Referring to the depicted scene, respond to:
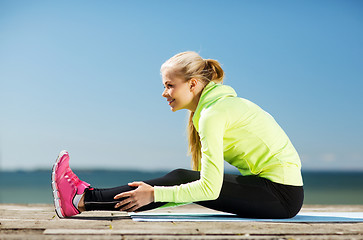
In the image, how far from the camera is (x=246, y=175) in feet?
10.7

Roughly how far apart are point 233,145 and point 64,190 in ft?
3.81

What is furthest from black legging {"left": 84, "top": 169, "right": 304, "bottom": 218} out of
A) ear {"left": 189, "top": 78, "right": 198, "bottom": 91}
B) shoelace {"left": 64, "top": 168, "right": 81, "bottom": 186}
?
ear {"left": 189, "top": 78, "right": 198, "bottom": 91}

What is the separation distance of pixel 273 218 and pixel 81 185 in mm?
1334

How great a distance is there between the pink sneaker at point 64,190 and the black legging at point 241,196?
0.27ft

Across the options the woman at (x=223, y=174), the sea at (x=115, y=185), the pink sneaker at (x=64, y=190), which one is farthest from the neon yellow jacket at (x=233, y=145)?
the sea at (x=115, y=185)

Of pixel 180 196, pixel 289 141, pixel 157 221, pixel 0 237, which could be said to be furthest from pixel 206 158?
pixel 0 237

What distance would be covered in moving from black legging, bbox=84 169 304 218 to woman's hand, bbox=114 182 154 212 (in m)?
0.06

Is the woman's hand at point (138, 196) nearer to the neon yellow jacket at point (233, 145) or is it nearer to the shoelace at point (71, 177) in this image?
the neon yellow jacket at point (233, 145)

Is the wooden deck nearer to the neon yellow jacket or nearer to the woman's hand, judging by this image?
the woman's hand

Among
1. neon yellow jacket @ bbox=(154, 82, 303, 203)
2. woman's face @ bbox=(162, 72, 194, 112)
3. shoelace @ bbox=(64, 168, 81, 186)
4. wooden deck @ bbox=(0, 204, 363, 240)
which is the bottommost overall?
wooden deck @ bbox=(0, 204, 363, 240)

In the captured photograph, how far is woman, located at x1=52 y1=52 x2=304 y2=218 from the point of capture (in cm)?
303

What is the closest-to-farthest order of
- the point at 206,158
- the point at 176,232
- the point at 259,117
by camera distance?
the point at 176,232
the point at 206,158
the point at 259,117

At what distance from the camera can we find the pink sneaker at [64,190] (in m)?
3.10

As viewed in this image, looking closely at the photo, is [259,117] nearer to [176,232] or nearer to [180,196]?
[180,196]
